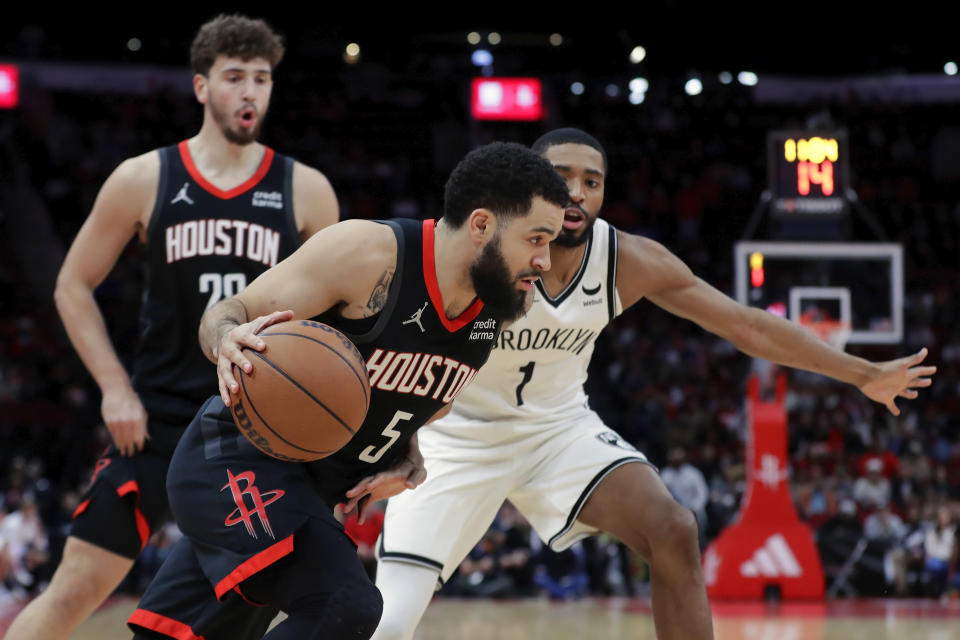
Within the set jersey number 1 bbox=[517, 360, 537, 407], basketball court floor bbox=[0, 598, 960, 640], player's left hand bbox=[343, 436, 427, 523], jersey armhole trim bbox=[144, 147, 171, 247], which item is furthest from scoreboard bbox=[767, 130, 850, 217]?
player's left hand bbox=[343, 436, 427, 523]

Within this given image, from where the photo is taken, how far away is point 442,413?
3490 mm

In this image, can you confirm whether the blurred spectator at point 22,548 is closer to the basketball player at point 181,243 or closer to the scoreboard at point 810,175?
the scoreboard at point 810,175

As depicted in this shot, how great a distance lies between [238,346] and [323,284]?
1.06 ft

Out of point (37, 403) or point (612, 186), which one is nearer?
point (37, 403)

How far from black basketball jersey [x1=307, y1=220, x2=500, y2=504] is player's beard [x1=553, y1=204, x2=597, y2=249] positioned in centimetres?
107

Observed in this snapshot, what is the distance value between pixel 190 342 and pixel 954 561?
10632 mm

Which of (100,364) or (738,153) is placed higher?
(738,153)

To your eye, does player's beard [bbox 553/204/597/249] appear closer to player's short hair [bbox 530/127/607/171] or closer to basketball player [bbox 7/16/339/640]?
player's short hair [bbox 530/127/607/171]

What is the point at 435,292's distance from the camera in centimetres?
312

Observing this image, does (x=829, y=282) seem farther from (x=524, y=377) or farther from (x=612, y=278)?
(x=524, y=377)

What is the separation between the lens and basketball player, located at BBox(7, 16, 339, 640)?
3742mm

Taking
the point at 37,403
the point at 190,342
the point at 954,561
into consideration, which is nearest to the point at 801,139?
the point at 954,561

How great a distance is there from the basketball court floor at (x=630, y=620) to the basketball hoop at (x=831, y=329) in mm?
2619

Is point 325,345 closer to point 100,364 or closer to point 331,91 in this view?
point 100,364
